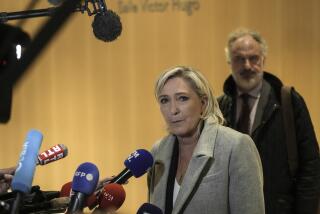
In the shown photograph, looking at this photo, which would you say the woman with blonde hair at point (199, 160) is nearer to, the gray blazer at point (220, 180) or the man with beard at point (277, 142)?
the gray blazer at point (220, 180)

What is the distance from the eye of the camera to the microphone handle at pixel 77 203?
87 cm

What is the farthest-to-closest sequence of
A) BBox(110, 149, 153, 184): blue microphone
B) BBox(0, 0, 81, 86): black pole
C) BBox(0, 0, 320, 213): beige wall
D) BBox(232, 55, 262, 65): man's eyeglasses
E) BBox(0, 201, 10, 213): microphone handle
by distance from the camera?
BBox(0, 0, 320, 213): beige wall
BBox(232, 55, 262, 65): man's eyeglasses
BBox(110, 149, 153, 184): blue microphone
BBox(0, 201, 10, 213): microphone handle
BBox(0, 0, 81, 86): black pole

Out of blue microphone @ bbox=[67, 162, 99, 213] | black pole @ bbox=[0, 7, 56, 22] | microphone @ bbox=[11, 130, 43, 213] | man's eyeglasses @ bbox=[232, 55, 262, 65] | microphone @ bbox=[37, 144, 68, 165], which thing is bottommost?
blue microphone @ bbox=[67, 162, 99, 213]

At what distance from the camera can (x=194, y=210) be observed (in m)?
1.48

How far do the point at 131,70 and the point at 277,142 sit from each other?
1.38 m

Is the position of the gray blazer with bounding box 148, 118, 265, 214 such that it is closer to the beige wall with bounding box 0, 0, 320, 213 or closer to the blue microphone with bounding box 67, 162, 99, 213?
the blue microphone with bounding box 67, 162, 99, 213

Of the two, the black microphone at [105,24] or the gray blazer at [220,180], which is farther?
the gray blazer at [220,180]

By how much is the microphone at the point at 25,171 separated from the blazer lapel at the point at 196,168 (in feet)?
2.32

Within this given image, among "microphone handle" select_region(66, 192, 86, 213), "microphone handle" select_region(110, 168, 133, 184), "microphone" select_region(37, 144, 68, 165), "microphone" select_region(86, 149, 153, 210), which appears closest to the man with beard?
"microphone" select_region(86, 149, 153, 210)

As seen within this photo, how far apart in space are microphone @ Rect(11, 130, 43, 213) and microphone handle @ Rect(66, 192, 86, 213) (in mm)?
129

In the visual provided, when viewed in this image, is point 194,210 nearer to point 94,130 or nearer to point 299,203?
point 299,203

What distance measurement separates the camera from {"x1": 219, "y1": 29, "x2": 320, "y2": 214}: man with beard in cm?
218

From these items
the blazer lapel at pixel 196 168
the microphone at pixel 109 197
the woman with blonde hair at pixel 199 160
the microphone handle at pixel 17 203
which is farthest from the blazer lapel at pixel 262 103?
the microphone handle at pixel 17 203

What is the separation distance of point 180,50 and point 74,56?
0.70 metres
